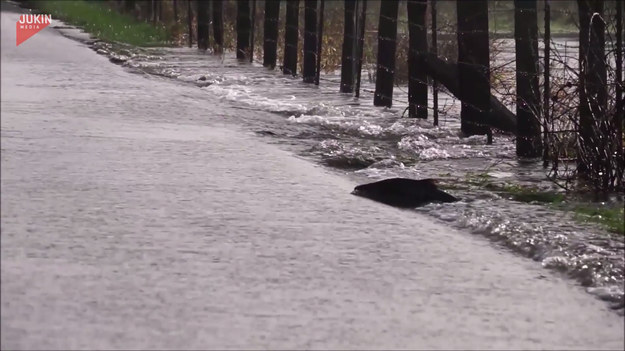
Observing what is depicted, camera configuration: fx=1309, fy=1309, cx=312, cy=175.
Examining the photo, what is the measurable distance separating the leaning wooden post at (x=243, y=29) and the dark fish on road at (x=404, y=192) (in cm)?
1366

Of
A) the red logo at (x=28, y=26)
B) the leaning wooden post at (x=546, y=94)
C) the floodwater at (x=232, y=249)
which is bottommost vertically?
the floodwater at (x=232, y=249)

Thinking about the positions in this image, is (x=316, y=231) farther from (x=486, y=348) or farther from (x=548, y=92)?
(x=548, y=92)

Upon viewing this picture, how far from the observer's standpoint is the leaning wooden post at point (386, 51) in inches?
540

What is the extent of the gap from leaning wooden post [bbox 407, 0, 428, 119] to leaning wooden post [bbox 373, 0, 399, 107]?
1.07m

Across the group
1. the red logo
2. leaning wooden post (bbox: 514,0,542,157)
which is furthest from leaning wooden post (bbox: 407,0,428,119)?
the red logo

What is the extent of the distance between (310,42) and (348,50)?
5.28ft

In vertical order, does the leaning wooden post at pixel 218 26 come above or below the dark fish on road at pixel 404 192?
above

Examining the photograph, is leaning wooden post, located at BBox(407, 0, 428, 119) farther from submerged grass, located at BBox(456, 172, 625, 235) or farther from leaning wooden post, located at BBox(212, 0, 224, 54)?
leaning wooden post, located at BBox(212, 0, 224, 54)

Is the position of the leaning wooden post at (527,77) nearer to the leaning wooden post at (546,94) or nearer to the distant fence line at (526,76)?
the distant fence line at (526,76)

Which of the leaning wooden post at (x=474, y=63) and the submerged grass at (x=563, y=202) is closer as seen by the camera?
the submerged grass at (x=563, y=202)

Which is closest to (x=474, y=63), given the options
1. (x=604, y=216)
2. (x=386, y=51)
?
(x=386, y=51)

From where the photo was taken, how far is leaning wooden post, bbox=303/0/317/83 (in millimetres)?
17031

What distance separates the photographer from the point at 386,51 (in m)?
14.0

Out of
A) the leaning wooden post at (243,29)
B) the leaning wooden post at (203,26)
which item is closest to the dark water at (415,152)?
the leaning wooden post at (243,29)
